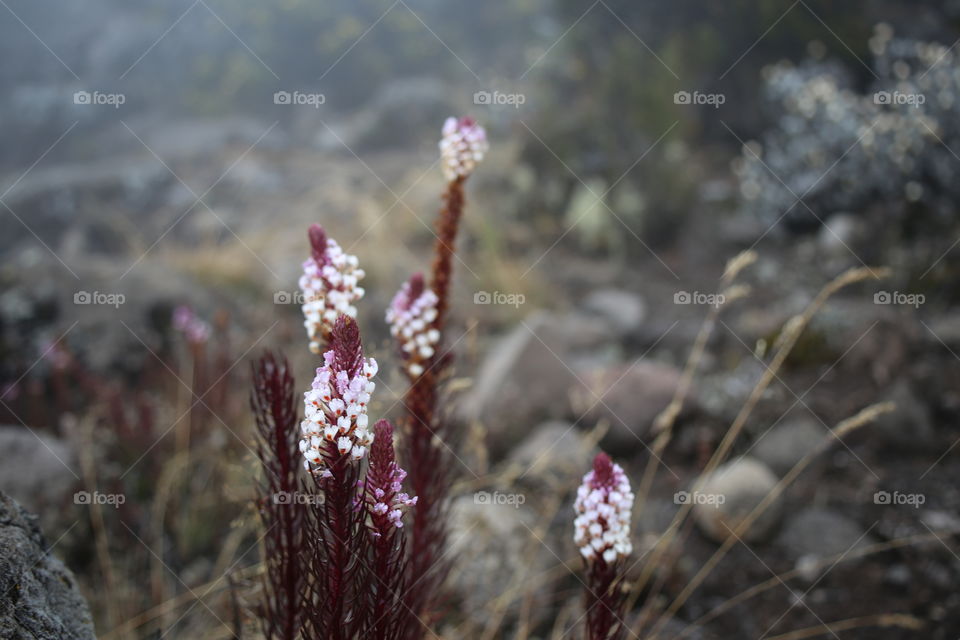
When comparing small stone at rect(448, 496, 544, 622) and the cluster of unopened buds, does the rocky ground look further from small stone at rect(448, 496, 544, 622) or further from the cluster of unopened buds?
the cluster of unopened buds

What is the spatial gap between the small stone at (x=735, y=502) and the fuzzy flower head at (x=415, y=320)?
1725mm

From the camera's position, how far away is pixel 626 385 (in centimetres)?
392

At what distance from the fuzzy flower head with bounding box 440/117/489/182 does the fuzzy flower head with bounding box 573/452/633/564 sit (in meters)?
0.86

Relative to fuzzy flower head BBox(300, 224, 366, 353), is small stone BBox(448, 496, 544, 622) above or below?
below

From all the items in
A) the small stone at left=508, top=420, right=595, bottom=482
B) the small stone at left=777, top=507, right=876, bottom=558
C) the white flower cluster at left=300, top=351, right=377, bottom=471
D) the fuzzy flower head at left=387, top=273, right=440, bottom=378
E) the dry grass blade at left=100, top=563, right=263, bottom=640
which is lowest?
the dry grass blade at left=100, top=563, right=263, bottom=640

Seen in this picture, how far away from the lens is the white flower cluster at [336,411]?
1.06 metres

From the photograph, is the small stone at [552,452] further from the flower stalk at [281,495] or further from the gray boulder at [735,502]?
the flower stalk at [281,495]

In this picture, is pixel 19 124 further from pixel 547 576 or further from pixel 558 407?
pixel 547 576

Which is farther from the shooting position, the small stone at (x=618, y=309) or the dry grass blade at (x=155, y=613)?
the small stone at (x=618, y=309)

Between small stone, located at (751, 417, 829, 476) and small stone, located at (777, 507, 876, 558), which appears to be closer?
small stone, located at (777, 507, 876, 558)

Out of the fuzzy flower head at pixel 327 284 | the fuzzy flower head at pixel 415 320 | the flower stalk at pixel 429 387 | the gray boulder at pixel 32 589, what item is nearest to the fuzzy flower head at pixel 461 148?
the flower stalk at pixel 429 387

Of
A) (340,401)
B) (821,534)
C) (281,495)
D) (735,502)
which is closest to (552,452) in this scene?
(735,502)

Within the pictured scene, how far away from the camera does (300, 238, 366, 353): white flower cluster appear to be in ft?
4.77

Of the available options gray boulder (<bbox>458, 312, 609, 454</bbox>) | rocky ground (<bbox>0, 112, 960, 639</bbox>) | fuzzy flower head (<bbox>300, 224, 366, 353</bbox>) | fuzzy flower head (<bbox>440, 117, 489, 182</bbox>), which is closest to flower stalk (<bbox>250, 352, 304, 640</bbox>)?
fuzzy flower head (<bbox>300, 224, 366, 353</bbox>)
